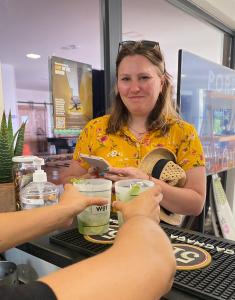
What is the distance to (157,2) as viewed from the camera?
2.11 meters

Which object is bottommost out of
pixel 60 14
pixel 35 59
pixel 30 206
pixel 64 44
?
pixel 30 206

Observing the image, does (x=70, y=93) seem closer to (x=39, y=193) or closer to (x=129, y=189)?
(x=39, y=193)

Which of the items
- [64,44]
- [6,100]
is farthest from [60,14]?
[6,100]

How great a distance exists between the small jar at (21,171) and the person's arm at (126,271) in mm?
499

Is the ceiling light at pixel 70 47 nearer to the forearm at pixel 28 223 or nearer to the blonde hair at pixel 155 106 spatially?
the blonde hair at pixel 155 106

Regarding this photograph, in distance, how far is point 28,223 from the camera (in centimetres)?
54

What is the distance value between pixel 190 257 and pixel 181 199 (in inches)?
16.7

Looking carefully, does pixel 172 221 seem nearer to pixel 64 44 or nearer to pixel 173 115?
pixel 173 115

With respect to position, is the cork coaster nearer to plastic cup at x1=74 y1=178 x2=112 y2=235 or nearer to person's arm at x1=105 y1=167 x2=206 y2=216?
plastic cup at x1=74 y1=178 x2=112 y2=235

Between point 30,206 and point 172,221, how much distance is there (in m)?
0.50

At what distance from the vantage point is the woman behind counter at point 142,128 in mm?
1124

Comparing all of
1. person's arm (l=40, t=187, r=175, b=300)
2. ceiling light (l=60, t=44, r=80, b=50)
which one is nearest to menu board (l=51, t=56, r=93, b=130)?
ceiling light (l=60, t=44, r=80, b=50)

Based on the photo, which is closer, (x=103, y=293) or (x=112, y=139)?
(x=103, y=293)

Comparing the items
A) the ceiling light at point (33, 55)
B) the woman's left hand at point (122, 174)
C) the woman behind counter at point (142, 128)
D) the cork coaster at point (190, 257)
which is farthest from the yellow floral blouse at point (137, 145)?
the ceiling light at point (33, 55)
